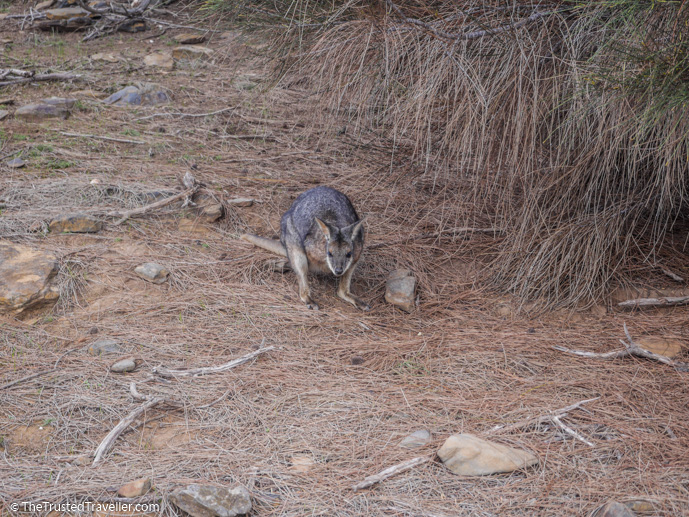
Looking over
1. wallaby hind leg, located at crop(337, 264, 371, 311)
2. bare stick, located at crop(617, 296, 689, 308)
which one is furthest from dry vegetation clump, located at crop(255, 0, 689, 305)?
wallaby hind leg, located at crop(337, 264, 371, 311)

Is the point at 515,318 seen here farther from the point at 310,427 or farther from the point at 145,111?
the point at 145,111

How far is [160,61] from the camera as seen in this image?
9188mm

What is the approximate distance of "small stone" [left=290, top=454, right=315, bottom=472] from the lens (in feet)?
10.0

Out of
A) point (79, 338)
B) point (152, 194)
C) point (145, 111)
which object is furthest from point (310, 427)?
point (145, 111)

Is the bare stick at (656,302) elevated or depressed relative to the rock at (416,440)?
elevated

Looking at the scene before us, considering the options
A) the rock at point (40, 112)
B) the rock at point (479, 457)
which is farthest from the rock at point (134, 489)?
the rock at point (40, 112)

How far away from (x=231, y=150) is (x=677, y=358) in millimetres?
4915

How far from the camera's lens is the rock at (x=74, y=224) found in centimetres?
520

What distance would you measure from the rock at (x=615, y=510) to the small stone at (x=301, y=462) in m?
1.33

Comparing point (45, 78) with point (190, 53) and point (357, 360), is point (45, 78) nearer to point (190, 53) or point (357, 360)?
point (190, 53)

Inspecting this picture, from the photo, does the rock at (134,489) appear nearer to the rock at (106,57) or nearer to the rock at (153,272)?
the rock at (153,272)

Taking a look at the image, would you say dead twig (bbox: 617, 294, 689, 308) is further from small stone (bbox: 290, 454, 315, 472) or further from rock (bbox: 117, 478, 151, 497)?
rock (bbox: 117, 478, 151, 497)

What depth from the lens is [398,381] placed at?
3.81 metres

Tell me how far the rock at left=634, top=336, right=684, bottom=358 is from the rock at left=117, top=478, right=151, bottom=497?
10.3 feet
